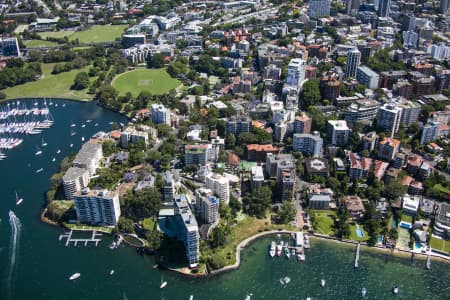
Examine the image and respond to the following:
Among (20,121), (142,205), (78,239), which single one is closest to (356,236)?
(142,205)

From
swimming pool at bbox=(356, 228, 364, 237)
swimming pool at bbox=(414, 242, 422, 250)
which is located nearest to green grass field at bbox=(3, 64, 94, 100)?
swimming pool at bbox=(356, 228, 364, 237)

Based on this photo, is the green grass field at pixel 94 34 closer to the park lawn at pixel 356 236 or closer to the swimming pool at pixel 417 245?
the park lawn at pixel 356 236

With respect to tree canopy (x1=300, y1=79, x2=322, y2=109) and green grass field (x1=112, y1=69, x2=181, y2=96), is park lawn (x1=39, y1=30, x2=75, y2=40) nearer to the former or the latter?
green grass field (x1=112, y1=69, x2=181, y2=96)

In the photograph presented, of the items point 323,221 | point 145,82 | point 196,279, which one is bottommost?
point 196,279

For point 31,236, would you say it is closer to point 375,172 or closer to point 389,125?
point 375,172

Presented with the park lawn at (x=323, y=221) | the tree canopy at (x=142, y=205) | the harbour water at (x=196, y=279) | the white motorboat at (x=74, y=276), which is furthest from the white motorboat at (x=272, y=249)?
the white motorboat at (x=74, y=276)

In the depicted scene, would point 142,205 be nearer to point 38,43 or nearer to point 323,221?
point 323,221

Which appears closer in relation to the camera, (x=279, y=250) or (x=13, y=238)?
(x=279, y=250)
